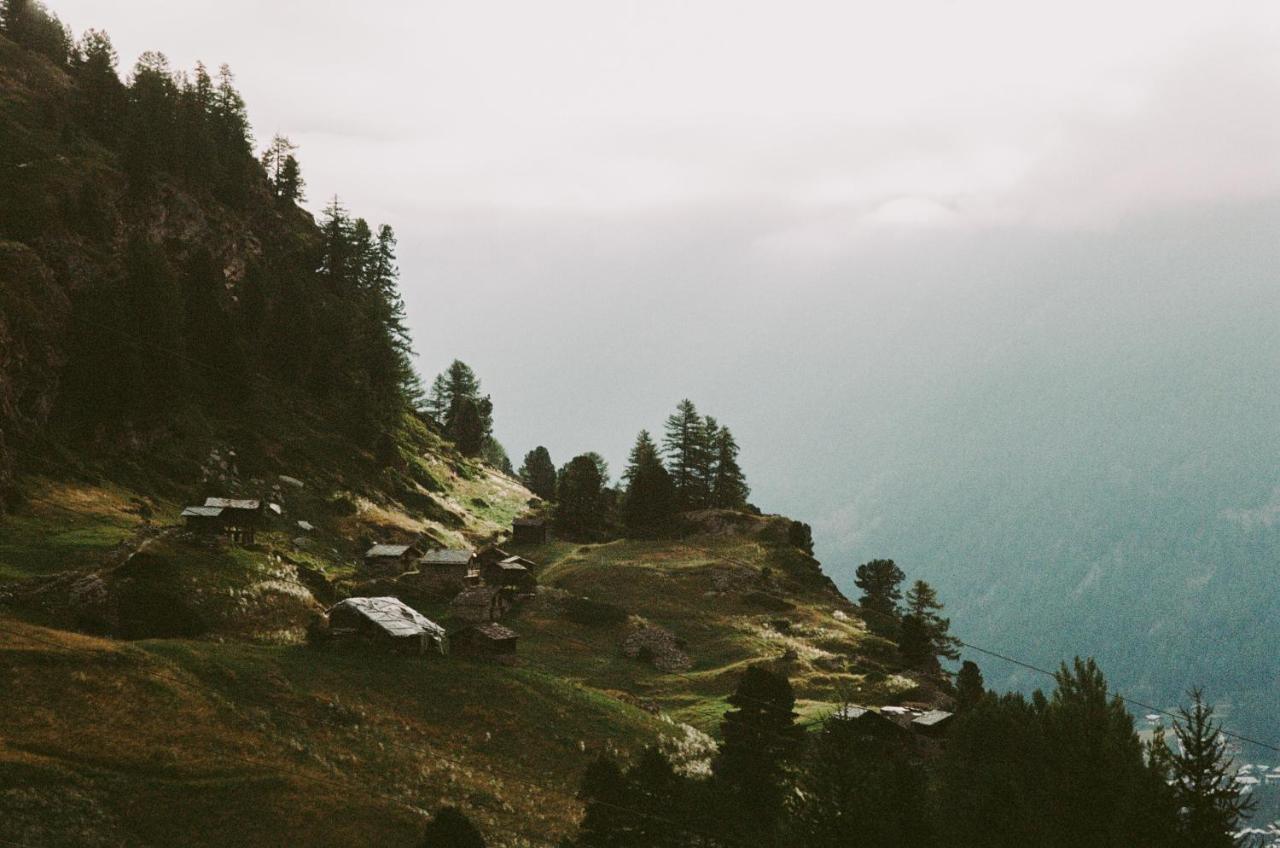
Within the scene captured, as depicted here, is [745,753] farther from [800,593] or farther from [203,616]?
[800,593]

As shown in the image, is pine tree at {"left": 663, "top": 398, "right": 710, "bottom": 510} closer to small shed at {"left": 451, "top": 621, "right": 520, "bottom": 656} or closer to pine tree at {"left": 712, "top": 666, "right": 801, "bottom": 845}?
small shed at {"left": 451, "top": 621, "right": 520, "bottom": 656}

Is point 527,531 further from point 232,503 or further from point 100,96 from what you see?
point 100,96

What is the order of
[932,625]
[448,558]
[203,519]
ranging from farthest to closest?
[932,625] < [448,558] < [203,519]

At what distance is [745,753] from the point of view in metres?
44.3

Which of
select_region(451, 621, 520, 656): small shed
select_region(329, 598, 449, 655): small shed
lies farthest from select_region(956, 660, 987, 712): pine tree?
select_region(329, 598, 449, 655): small shed

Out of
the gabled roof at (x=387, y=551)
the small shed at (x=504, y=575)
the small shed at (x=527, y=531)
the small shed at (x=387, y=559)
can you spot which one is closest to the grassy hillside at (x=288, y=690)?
the small shed at (x=387, y=559)

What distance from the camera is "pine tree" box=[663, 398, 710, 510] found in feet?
406

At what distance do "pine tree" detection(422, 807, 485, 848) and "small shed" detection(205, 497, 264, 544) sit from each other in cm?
4339

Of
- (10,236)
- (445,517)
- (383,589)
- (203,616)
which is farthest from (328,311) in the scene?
(203,616)

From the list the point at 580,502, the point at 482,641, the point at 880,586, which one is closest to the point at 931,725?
the point at 482,641

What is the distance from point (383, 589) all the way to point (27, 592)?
88.9 ft

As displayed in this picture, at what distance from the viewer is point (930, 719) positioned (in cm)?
5859

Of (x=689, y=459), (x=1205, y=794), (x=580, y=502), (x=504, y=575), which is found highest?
(x=689, y=459)

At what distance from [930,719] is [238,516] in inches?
2305
